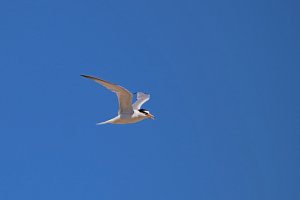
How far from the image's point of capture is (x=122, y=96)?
97.5ft

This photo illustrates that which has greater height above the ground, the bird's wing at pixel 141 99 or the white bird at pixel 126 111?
the bird's wing at pixel 141 99

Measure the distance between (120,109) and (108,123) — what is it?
Answer: 2.45 ft

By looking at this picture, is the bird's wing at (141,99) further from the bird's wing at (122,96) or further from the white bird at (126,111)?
the bird's wing at (122,96)

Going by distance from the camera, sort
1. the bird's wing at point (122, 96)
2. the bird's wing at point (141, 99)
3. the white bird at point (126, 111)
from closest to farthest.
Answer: the bird's wing at point (122, 96) < the white bird at point (126, 111) < the bird's wing at point (141, 99)

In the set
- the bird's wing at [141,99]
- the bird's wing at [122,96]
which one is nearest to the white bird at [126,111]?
the bird's wing at [122,96]

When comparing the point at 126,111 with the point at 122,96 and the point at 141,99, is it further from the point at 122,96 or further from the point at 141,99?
the point at 141,99

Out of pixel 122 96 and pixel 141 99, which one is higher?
pixel 141 99

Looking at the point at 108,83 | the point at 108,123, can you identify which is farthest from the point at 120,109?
the point at 108,83

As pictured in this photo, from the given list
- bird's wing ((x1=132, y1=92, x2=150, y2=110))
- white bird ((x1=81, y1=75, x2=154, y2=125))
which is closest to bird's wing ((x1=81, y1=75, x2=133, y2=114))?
white bird ((x1=81, y1=75, x2=154, y2=125))

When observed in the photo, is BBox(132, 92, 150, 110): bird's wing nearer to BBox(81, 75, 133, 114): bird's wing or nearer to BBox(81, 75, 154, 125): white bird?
BBox(81, 75, 154, 125): white bird

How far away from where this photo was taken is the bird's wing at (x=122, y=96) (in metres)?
27.6

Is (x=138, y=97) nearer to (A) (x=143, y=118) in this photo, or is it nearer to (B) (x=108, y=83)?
(A) (x=143, y=118)

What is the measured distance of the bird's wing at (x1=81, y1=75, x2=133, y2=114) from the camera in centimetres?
2760

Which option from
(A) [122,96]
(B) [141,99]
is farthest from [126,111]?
(B) [141,99]
